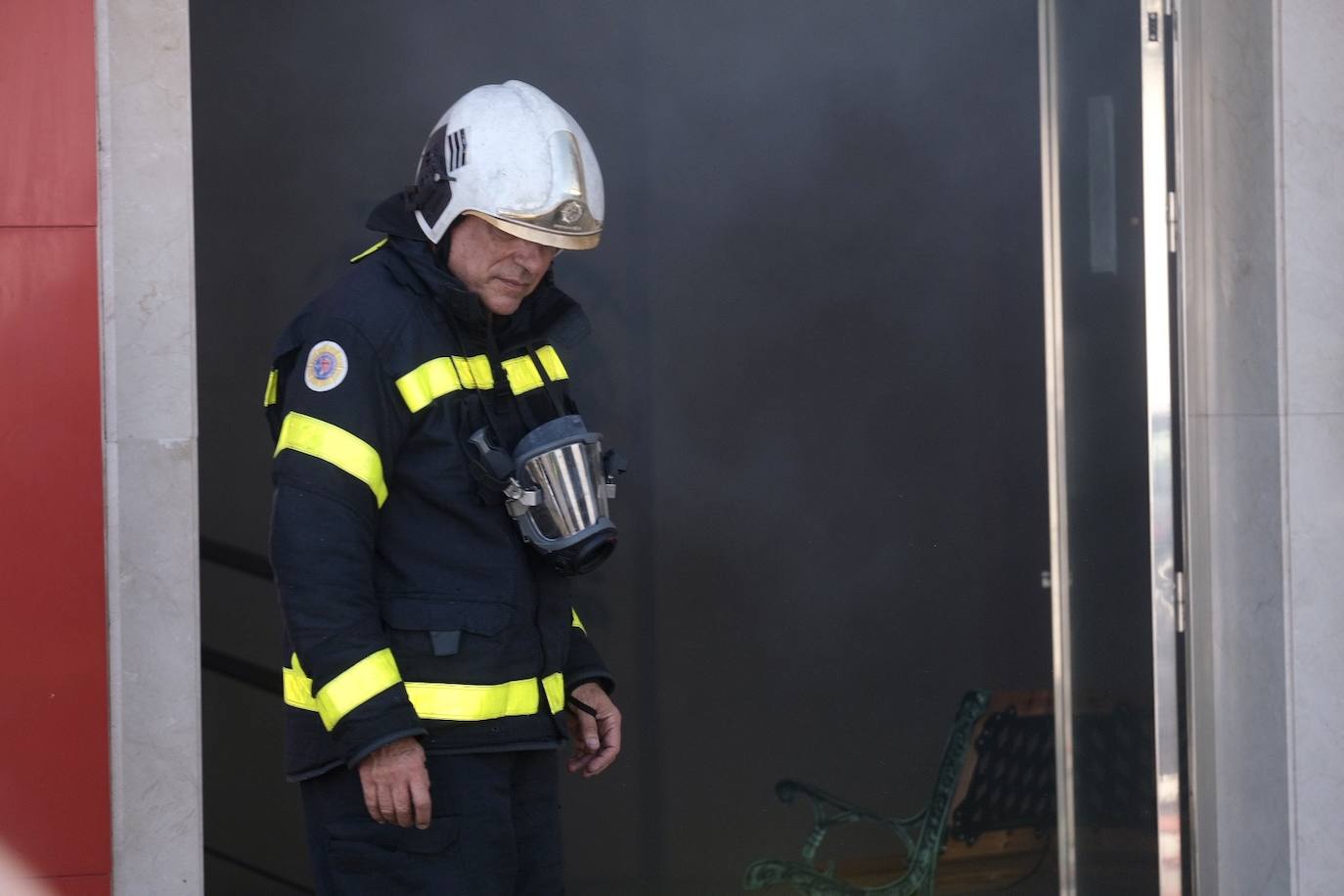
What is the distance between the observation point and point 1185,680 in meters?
3.48

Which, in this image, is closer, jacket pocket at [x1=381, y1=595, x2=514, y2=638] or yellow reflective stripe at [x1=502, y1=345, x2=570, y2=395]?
jacket pocket at [x1=381, y1=595, x2=514, y2=638]

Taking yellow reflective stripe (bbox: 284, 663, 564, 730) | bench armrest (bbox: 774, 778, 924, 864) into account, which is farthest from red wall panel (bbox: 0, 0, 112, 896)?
bench armrest (bbox: 774, 778, 924, 864)

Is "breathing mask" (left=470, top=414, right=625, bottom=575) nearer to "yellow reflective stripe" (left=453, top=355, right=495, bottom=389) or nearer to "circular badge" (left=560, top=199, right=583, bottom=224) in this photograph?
"yellow reflective stripe" (left=453, top=355, right=495, bottom=389)

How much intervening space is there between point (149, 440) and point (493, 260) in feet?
2.66

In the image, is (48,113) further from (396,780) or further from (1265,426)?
(1265,426)

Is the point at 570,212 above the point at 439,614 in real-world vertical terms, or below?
above

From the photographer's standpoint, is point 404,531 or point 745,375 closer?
point 404,531

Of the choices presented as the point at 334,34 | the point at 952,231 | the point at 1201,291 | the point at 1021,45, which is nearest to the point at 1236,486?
the point at 1201,291

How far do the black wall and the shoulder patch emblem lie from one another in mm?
1547

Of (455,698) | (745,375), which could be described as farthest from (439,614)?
(745,375)

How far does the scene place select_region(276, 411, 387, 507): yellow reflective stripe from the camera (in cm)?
223

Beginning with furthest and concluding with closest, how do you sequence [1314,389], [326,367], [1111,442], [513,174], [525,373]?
[1111,442]
[1314,389]
[525,373]
[513,174]
[326,367]

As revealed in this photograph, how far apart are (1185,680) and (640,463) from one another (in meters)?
1.44

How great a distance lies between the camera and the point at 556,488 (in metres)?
2.36
